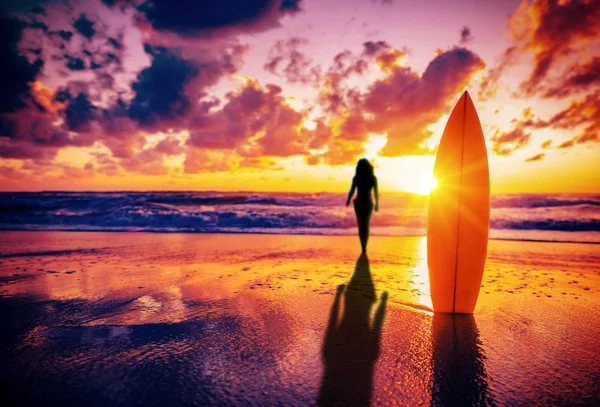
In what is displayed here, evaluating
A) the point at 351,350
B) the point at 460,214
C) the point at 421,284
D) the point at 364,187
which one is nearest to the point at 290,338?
the point at 351,350

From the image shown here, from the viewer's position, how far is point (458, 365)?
1985 millimetres

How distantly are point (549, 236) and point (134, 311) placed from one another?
415 inches

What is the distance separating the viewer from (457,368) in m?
1.95

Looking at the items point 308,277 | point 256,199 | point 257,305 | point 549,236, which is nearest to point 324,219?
point 549,236

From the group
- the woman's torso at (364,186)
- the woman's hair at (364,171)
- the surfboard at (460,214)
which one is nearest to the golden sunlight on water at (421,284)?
the surfboard at (460,214)

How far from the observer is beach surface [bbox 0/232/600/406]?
5.55 feet

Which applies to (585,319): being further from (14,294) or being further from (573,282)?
(14,294)

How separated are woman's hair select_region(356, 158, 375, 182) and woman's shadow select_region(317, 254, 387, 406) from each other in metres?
3.42

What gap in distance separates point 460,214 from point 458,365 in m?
1.35

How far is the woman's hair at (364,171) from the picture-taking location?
266 inches

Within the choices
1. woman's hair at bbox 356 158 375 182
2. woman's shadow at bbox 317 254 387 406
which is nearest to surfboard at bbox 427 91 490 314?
woman's shadow at bbox 317 254 387 406

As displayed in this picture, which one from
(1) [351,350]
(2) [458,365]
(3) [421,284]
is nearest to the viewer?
(2) [458,365]

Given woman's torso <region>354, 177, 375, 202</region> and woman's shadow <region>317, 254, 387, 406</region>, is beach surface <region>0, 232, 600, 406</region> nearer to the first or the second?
woman's shadow <region>317, 254, 387, 406</region>

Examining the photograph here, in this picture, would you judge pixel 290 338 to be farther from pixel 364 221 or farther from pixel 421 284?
pixel 364 221
